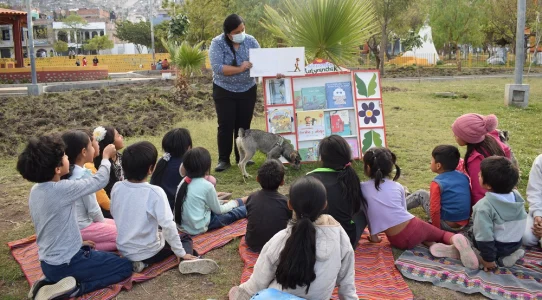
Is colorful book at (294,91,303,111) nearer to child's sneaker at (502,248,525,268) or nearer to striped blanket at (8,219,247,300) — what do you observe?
striped blanket at (8,219,247,300)

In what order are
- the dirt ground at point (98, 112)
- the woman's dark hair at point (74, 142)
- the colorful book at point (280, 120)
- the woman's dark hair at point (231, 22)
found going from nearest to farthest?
the woman's dark hair at point (74, 142)
the woman's dark hair at point (231, 22)
the colorful book at point (280, 120)
the dirt ground at point (98, 112)

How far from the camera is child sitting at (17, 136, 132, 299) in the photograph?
330 cm

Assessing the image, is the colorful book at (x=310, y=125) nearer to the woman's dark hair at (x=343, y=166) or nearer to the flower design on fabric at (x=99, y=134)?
the woman's dark hair at (x=343, y=166)

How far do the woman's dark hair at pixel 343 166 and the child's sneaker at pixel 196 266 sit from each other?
120 cm

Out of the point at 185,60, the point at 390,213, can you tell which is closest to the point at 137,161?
the point at 390,213

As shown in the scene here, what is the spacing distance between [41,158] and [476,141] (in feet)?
12.0

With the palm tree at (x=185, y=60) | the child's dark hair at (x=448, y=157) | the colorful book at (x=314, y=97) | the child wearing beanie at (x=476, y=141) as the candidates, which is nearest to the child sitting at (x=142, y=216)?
the child's dark hair at (x=448, y=157)

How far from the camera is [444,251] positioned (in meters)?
4.02

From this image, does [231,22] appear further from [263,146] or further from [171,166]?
[171,166]

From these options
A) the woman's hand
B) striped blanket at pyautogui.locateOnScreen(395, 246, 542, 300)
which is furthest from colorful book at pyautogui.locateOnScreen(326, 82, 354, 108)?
striped blanket at pyautogui.locateOnScreen(395, 246, 542, 300)

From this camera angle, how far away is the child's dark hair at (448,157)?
4.43 metres

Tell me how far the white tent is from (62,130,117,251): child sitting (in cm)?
3818

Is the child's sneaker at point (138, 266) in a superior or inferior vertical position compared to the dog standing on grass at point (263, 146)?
inferior

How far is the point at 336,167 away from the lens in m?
4.12
